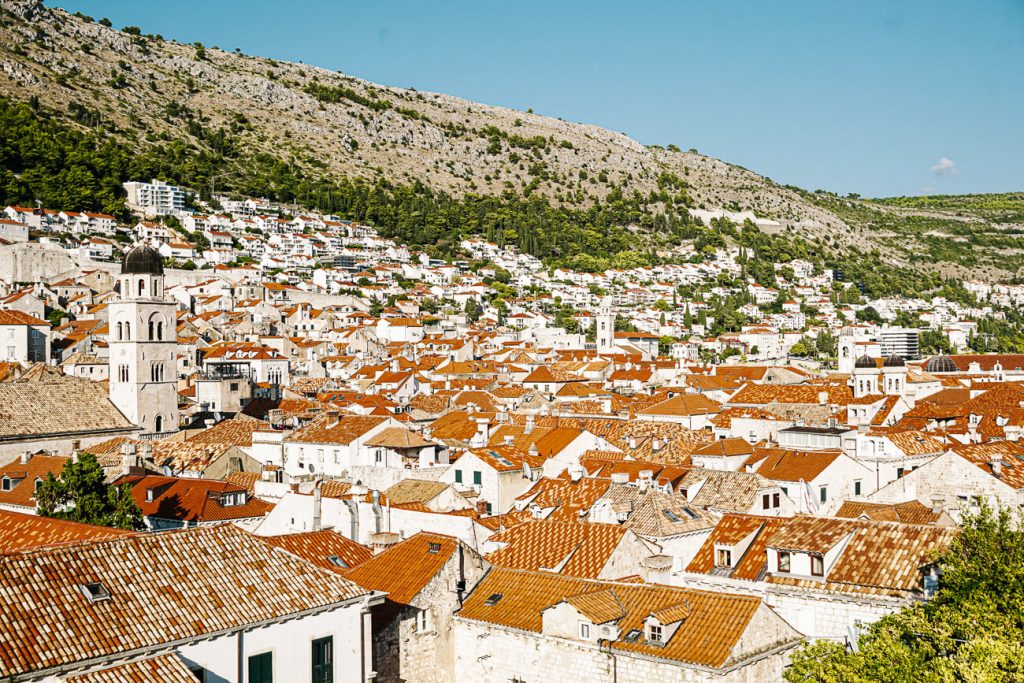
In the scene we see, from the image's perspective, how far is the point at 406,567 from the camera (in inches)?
851

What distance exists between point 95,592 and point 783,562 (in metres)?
13.6

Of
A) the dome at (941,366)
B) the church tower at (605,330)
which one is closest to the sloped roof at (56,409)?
the dome at (941,366)

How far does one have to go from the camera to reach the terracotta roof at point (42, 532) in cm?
2305

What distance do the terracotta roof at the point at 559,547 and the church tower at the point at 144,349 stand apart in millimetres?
→ 34900

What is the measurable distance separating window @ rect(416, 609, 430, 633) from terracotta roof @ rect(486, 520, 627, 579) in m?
3.98

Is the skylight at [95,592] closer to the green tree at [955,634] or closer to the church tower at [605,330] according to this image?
the green tree at [955,634]

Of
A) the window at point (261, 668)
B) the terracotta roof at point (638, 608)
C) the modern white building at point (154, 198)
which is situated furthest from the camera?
the modern white building at point (154, 198)

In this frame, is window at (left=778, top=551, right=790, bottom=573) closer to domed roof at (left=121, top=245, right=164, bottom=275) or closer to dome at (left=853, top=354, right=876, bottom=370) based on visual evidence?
domed roof at (left=121, top=245, right=164, bottom=275)

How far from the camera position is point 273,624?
17562 millimetres

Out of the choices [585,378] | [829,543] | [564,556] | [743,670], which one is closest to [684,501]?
[564,556]

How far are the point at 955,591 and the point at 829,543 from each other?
4.09 m

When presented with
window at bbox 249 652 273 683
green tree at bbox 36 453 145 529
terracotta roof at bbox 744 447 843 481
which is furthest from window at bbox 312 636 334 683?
terracotta roof at bbox 744 447 843 481

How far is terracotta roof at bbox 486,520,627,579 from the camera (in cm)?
2411

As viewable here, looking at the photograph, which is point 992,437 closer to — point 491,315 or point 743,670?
point 743,670
